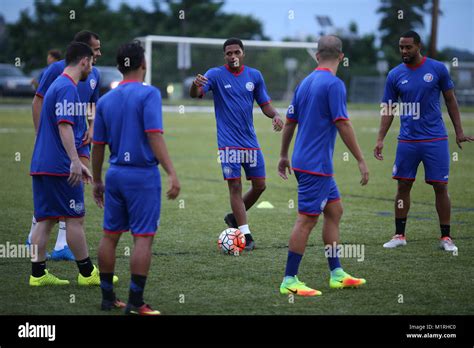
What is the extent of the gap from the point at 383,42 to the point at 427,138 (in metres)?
60.8

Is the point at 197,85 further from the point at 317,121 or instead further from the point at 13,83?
the point at 13,83

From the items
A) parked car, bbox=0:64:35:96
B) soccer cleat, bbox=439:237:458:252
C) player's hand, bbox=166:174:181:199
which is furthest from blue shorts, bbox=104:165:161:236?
parked car, bbox=0:64:35:96

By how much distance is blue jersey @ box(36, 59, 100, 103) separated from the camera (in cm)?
816

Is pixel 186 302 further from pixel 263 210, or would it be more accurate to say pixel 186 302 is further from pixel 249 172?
pixel 263 210

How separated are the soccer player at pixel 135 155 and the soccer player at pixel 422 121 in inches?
161

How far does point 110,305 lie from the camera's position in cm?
658

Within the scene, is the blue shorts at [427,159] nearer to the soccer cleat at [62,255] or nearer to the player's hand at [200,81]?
the player's hand at [200,81]

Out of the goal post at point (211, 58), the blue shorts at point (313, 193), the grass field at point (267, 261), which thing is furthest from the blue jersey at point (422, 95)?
the goal post at point (211, 58)

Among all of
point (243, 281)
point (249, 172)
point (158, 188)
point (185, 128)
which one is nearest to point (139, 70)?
point (158, 188)

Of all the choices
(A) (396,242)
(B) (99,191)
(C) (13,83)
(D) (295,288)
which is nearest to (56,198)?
(B) (99,191)

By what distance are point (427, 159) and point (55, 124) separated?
15.0 feet

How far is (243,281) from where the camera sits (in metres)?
7.69

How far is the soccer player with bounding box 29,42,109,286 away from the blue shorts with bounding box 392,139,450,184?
4098mm

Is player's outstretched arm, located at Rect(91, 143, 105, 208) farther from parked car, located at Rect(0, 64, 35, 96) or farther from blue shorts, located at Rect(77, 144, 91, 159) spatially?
parked car, located at Rect(0, 64, 35, 96)
